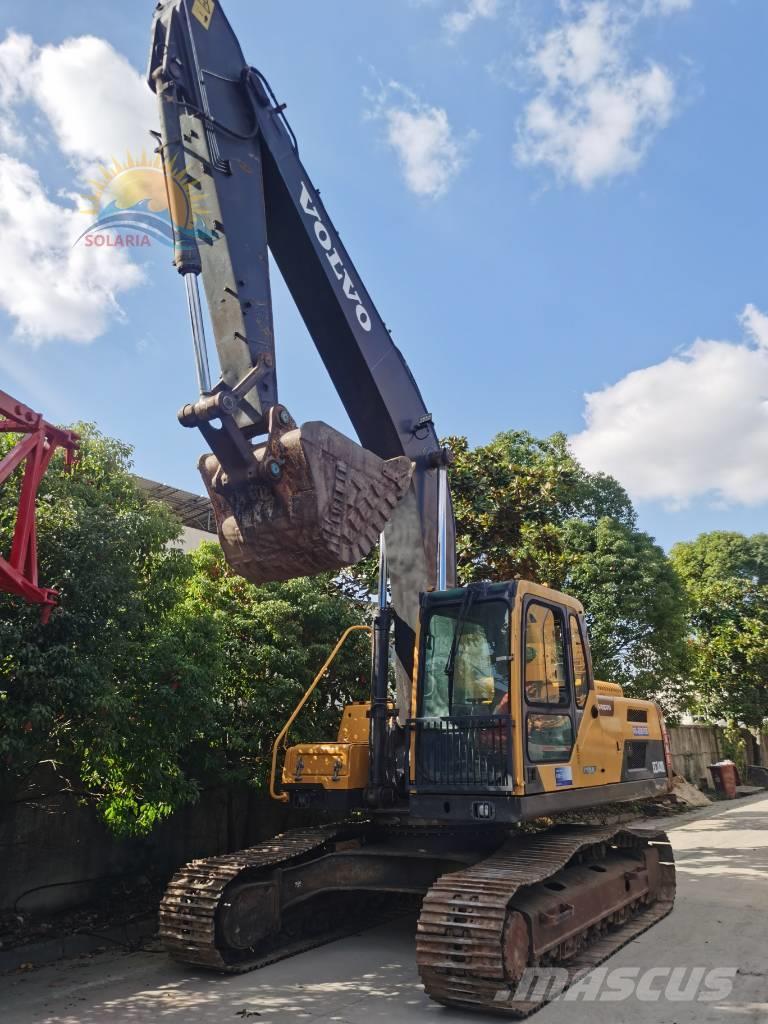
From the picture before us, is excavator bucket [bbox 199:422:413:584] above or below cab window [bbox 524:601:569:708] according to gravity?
above

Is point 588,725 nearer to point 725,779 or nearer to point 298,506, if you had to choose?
point 298,506

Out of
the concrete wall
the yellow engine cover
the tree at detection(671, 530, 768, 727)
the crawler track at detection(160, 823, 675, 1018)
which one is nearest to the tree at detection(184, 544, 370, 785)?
the yellow engine cover

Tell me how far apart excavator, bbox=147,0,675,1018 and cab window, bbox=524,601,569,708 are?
0.9 inches

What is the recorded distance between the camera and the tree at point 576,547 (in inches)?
541

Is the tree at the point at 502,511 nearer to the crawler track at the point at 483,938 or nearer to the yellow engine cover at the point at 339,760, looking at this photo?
the yellow engine cover at the point at 339,760

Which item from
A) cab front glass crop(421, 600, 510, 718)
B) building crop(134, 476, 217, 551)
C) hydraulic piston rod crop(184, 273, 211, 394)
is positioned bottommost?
cab front glass crop(421, 600, 510, 718)

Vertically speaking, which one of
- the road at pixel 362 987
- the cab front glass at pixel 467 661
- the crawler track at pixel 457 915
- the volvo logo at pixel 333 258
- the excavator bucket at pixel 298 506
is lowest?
the road at pixel 362 987

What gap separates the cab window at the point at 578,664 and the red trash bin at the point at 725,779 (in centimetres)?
1960

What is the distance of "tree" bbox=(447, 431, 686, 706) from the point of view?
13.7 m

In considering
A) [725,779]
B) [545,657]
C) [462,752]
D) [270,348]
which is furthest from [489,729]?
[725,779]

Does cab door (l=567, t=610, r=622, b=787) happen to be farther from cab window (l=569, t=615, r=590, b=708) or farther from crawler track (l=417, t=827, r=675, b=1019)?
crawler track (l=417, t=827, r=675, b=1019)

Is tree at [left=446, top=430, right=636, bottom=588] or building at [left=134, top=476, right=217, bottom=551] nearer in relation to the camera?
tree at [left=446, top=430, right=636, bottom=588]

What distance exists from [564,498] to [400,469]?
28.9ft

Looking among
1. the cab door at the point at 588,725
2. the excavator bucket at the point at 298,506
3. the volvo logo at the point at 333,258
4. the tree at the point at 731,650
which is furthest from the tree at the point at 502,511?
the tree at the point at 731,650
